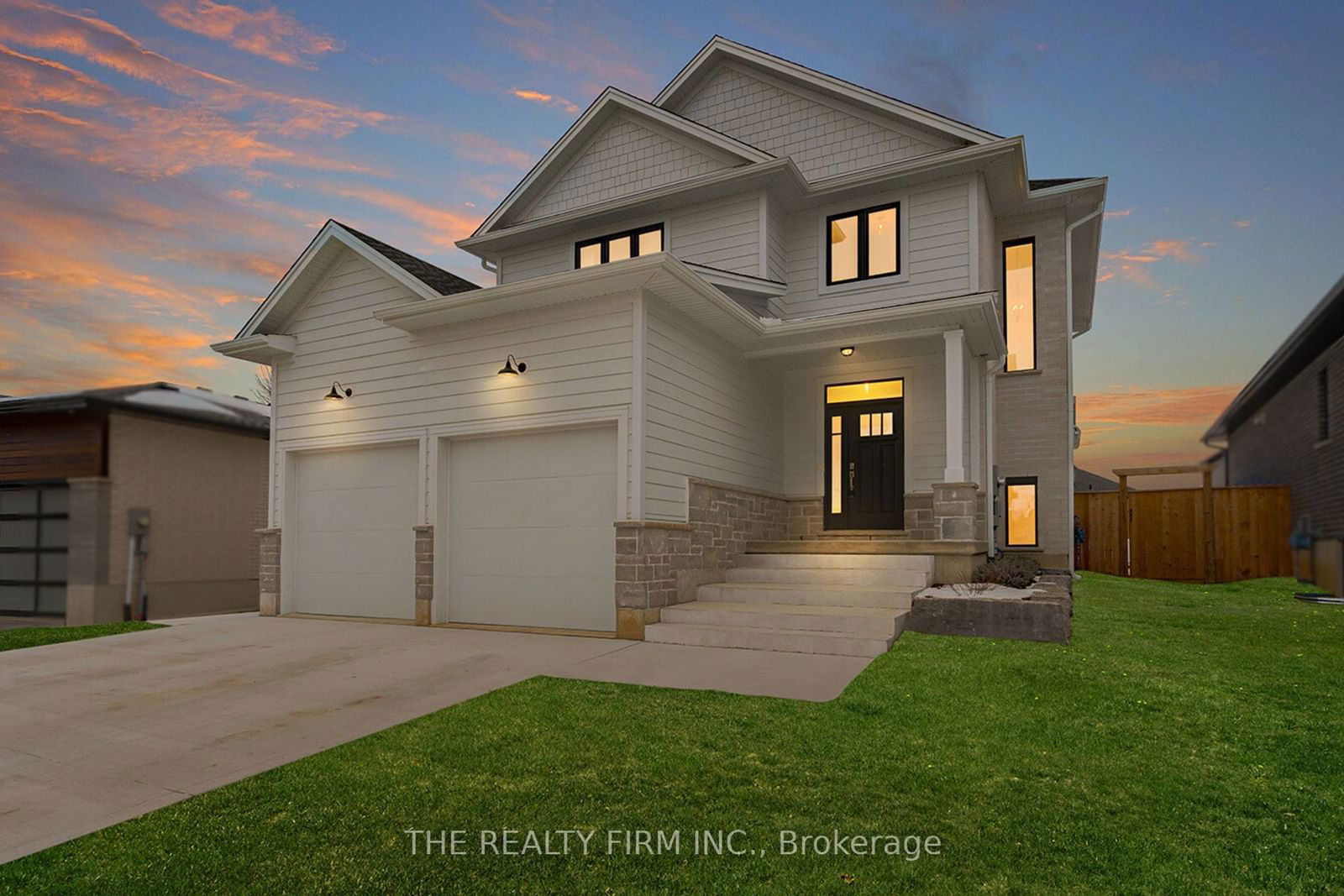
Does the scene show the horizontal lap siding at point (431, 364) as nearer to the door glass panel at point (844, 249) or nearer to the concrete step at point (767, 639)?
the concrete step at point (767, 639)

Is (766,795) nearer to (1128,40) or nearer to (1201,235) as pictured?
(1128,40)

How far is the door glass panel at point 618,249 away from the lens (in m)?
12.5

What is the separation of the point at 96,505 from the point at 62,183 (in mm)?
4584

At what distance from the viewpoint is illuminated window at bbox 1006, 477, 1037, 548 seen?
43.0 ft

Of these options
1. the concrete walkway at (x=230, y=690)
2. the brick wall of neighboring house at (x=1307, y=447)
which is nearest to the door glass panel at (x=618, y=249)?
the concrete walkway at (x=230, y=690)

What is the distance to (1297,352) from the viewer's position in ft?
54.6

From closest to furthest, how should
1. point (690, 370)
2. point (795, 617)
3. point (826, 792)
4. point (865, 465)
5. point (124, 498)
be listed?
1. point (826, 792)
2. point (124, 498)
3. point (795, 617)
4. point (690, 370)
5. point (865, 465)

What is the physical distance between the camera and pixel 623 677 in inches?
239

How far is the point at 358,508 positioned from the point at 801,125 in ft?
30.3

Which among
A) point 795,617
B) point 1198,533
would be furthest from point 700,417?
point 1198,533

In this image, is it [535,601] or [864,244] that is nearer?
[535,601]

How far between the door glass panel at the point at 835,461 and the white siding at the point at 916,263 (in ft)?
5.83

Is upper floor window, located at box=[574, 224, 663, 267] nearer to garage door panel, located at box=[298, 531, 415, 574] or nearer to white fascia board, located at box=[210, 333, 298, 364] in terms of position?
white fascia board, located at box=[210, 333, 298, 364]

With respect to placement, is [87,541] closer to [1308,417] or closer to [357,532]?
[357,532]
